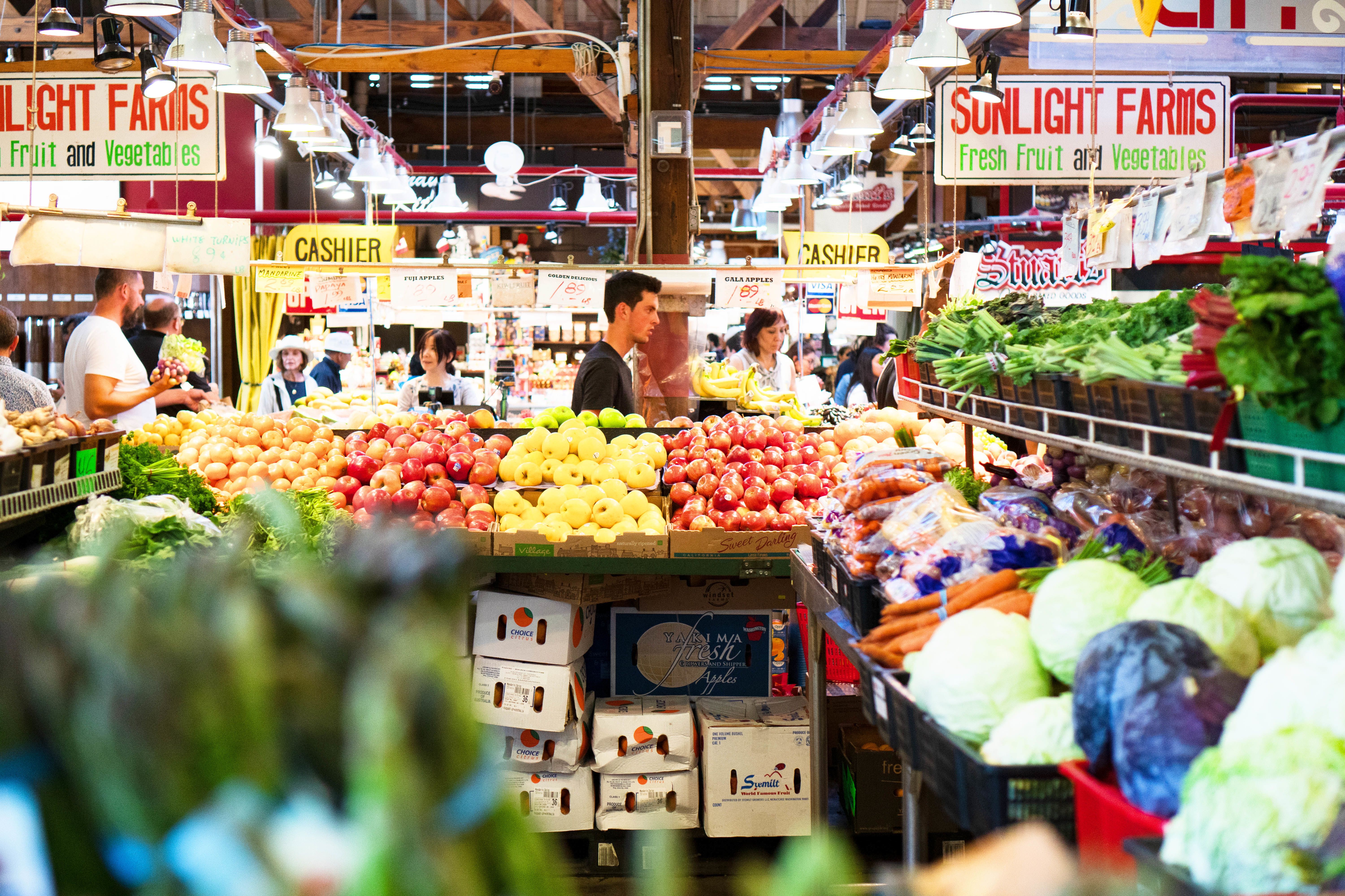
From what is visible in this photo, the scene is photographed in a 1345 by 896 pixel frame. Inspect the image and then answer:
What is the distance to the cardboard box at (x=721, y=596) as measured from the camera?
4.52 meters

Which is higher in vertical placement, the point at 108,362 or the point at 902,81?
the point at 902,81

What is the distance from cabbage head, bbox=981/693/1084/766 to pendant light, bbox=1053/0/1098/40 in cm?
438

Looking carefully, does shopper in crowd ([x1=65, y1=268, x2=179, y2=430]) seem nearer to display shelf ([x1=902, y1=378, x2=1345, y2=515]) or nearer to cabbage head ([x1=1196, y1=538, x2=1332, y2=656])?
display shelf ([x1=902, y1=378, x2=1345, y2=515])

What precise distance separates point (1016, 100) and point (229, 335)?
34.2 ft

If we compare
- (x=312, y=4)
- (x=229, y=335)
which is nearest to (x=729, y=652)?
(x=312, y=4)

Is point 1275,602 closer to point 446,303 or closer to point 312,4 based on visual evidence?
point 446,303

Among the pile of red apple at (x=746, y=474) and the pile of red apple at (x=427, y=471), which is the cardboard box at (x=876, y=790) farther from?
the pile of red apple at (x=427, y=471)

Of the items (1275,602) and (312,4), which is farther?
(312,4)

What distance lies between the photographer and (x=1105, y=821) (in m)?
1.46

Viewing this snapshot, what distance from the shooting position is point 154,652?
685 mm

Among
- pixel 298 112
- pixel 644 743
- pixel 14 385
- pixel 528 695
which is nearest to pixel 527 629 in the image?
pixel 528 695

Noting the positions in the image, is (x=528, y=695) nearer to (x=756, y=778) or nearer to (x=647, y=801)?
(x=647, y=801)

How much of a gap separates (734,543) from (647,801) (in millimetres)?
992

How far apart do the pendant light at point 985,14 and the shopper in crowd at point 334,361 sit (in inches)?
283
